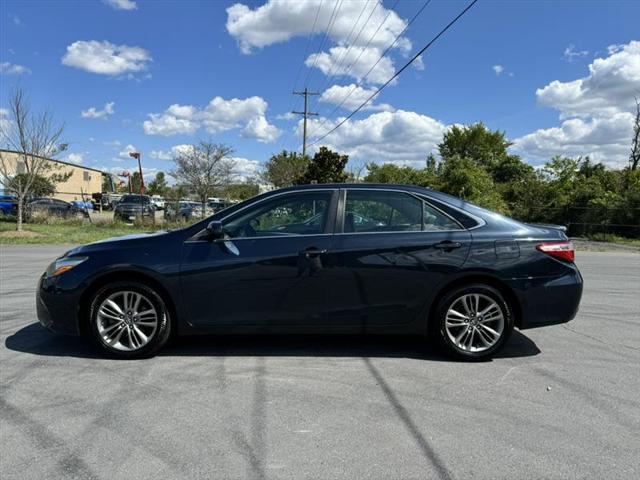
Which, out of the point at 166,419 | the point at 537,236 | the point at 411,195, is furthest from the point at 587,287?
the point at 166,419

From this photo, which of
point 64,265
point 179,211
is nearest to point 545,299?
point 64,265

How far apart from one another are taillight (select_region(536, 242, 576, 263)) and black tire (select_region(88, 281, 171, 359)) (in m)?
3.55

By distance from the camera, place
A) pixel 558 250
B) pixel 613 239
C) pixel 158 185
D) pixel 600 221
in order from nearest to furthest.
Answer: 1. pixel 558 250
2. pixel 613 239
3. pixel 600 221
4. pixel 158 185

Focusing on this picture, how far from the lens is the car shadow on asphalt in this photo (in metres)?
5.11

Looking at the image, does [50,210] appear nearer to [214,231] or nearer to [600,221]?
[214,231]

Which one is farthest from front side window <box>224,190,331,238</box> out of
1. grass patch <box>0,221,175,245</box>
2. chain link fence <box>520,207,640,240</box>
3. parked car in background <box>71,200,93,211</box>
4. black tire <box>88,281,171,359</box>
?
parked car in background <box>71,200,93,211</box>

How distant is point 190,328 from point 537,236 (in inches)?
133

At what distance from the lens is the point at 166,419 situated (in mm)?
3645

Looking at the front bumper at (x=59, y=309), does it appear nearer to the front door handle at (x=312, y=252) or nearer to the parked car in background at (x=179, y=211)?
the front door handle at (x=312, y=252)

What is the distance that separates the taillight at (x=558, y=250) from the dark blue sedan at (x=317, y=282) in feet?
0.03

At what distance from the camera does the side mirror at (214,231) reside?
190 inches

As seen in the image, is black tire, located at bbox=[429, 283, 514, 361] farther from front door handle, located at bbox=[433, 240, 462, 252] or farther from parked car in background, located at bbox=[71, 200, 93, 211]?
parked car in background, located at bbox=[71, 200, 93, 211]

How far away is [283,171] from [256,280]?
3606 centimetres

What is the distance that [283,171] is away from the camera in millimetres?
40344
